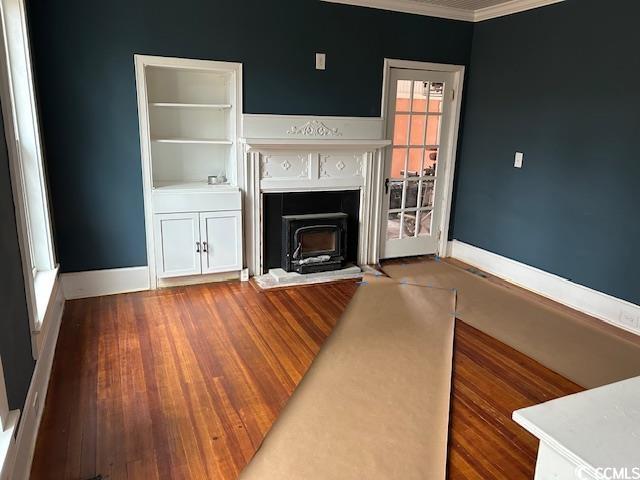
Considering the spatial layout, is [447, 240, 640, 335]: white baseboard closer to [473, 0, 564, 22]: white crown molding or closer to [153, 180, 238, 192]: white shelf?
[473, 0, 564, 22]: white crown molding

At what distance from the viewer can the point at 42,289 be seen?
304 centimetres

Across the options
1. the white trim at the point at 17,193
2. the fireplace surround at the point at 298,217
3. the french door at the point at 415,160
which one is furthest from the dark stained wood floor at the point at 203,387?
the french door at the point at 415,160

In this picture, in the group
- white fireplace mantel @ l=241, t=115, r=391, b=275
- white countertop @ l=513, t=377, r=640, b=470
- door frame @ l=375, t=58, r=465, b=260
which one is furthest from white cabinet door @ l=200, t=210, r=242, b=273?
white countertop @ l=513, t=377, r=640, b=470

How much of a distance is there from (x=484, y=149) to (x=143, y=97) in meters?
3.39

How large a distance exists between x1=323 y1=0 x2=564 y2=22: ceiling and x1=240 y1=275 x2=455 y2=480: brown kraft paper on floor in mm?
2905

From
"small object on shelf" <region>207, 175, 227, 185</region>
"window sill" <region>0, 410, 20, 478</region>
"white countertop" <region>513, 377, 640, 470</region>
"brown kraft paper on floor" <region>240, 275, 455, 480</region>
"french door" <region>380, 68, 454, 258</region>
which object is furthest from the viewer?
"french door" <region>380, 68, 454, 258</region>

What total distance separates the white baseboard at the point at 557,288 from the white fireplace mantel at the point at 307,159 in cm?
130

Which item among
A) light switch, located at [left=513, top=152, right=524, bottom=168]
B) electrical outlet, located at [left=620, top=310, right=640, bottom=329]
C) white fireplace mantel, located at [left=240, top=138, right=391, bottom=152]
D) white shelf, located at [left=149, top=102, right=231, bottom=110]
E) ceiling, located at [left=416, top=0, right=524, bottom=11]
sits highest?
ceiling, located at [left=416, top=0, right=524, bottom=11]

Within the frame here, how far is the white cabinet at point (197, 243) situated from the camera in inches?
158

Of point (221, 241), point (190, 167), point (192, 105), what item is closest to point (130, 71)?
point (192, 105)

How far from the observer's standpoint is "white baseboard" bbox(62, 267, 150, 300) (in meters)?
3.87

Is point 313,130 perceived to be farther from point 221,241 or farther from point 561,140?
point 561,140

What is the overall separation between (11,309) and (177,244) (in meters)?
2.07

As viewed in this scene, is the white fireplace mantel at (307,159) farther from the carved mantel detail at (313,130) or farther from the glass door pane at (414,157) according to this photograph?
the glass door pane at (414,157)
